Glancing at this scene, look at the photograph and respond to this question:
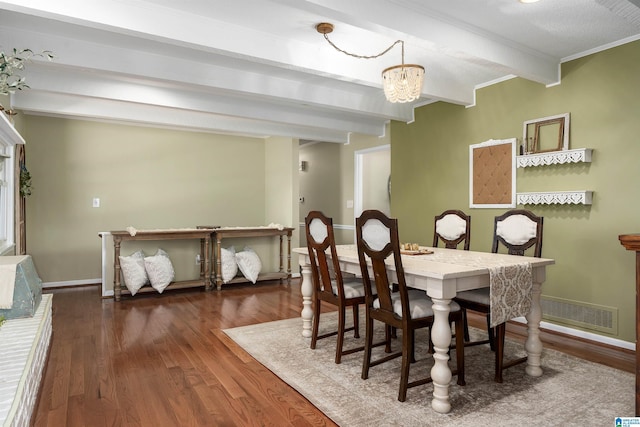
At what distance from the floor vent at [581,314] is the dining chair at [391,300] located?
1.69 metres

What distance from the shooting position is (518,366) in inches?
107

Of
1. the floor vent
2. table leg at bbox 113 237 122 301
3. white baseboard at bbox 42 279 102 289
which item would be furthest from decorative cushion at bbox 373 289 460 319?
white baseboard at bbox 42 279 102 289

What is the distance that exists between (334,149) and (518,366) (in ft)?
16.8

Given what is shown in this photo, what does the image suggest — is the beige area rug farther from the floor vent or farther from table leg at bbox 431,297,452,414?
the floor vent

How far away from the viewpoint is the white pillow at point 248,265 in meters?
5.46

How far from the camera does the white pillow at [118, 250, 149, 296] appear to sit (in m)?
4.70

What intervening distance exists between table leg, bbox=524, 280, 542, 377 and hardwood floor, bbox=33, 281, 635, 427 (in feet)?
2.19

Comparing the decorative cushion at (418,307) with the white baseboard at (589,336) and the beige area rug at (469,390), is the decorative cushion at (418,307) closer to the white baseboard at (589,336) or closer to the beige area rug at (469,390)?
the beige area rug at (469,390)

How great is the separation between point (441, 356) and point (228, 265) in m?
3.71

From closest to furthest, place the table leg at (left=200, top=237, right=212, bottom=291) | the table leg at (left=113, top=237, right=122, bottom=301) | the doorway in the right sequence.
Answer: the table leg at (left=113, top=237, right=122, bottom=301), the table leg at (left=200, top=237, right=212, bottom=291), the doorway

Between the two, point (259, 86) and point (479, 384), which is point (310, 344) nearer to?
point (479, 384)

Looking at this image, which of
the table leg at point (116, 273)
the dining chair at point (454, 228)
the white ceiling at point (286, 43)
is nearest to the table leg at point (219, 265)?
the table leg at point (116, 273)

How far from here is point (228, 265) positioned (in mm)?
5359

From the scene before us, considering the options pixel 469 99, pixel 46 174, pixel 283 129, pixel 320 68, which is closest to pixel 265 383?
pixel 320 68
